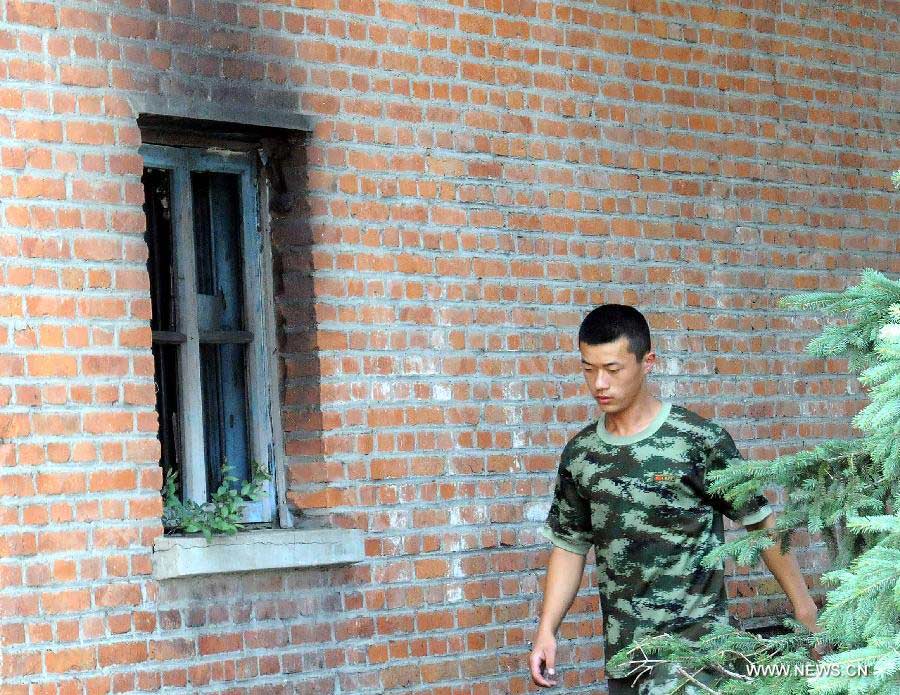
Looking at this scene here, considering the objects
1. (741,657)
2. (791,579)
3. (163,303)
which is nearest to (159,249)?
(163,303)

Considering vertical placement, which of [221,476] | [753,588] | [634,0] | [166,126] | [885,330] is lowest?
[753,588]

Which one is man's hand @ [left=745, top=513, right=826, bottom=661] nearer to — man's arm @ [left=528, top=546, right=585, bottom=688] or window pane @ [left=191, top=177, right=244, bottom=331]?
man's arm @ [left=528, top=546, right=585, bottom=688]

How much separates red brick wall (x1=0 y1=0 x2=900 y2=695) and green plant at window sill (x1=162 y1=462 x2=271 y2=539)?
230mm

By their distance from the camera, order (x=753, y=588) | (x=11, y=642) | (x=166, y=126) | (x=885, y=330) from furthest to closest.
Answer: (x=753, y=588)
(x=166, y=126)
(x=11, y=642)
(x=885, y=330)

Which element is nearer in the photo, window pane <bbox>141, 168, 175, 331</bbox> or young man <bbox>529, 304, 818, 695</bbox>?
young man <bbox>529, 304, 818, 695</bbox>

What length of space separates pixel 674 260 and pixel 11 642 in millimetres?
3450

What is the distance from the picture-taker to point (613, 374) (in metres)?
5.01

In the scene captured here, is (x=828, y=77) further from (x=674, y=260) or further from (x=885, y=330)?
(x=885, y=330)

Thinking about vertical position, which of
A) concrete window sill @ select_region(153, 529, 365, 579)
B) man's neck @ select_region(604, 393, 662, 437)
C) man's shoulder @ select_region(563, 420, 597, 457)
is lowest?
concrete window sill @ select_region(153, 529, 365, 579)

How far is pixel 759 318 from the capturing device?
7.18 m

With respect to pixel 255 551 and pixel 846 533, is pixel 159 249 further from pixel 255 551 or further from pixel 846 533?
pixel 846 533

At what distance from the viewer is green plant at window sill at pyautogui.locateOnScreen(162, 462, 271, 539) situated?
554 centimetres

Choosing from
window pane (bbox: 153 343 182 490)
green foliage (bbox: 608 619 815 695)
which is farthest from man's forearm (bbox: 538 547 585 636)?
window pane (bbox: 153 343 182 490)

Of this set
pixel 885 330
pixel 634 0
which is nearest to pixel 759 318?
pixel 634 0
